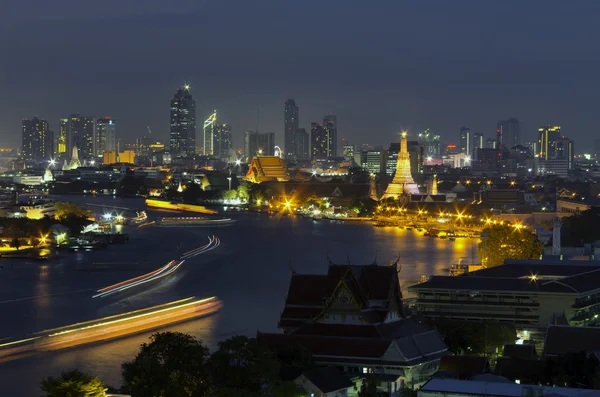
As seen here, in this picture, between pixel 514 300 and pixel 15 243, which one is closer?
pixel 514 300

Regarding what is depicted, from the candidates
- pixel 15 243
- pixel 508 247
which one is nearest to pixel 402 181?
pixel 15 243

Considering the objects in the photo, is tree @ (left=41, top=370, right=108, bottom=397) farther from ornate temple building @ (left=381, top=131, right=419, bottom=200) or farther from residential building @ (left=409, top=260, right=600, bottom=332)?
ornate temple building @ (left=381, top=131, right=419, bottom=200)

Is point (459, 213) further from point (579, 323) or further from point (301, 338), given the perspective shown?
point (301, 338)

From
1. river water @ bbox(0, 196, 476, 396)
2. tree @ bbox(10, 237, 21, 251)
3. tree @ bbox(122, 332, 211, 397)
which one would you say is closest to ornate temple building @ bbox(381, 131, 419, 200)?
river water @ bbox(0, 196, 476, 396)

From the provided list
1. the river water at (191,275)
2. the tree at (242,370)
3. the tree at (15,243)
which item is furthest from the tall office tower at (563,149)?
the tree at (242,370)

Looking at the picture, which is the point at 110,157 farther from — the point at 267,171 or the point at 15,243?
the point at 15,243

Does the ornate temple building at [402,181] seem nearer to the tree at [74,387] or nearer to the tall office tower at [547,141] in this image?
the tree at [74,387]
